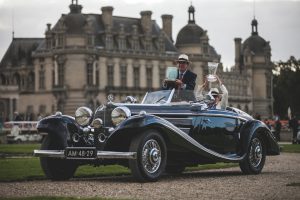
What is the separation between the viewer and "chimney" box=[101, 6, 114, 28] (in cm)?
8669

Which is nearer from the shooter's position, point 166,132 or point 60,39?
point 166,132

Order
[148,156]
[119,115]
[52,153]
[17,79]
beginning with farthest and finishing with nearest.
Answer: [17,79] → [52,153] → [119,115] → [148,156]

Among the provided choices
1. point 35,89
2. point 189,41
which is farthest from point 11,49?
point 189,41

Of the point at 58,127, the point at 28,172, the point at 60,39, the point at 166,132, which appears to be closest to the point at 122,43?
the point at 60,39

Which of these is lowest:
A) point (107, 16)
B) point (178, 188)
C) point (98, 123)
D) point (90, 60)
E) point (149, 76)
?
point (178, 188)

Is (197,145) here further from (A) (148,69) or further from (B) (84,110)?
(A) (148,69)

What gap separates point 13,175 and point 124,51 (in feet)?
242

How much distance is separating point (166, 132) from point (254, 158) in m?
2.84

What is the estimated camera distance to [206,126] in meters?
15.3

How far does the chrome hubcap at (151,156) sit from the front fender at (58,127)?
56.8 inches

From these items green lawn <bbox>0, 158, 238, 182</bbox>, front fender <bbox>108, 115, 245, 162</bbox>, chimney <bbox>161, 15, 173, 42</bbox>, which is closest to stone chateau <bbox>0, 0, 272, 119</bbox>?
chimney <bbox>161, 15, 173, 42</bbox>

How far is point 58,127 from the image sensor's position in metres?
14.5

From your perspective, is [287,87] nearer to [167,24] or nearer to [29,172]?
[167,24]

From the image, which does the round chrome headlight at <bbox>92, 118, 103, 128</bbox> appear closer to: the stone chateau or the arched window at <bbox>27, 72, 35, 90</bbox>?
the stone chateau
